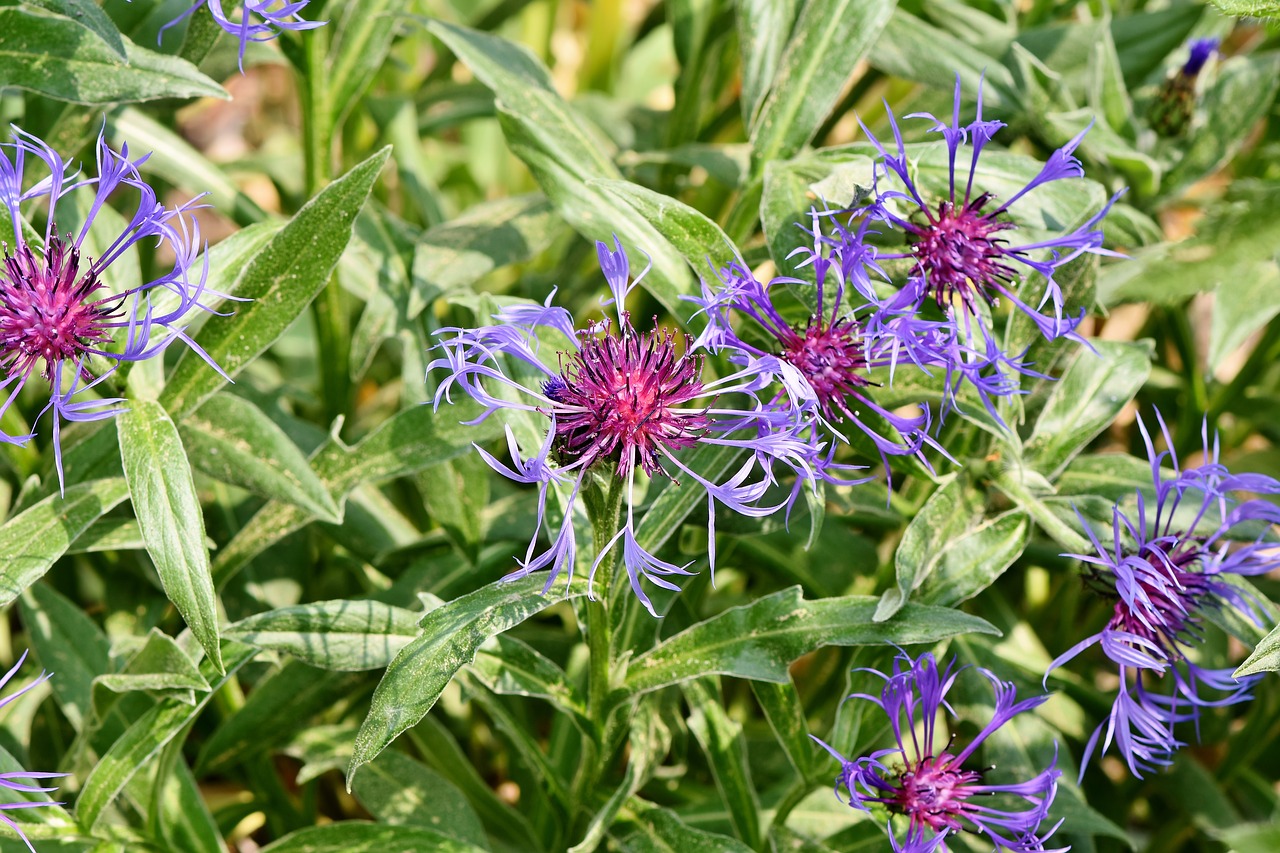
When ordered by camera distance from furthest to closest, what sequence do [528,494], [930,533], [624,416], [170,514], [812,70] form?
[528,494]
[812,70]
[930,533]
[170,514]
[624,416]

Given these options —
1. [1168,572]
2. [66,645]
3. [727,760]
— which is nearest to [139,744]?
[66,645]

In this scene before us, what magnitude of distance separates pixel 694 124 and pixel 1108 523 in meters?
1.06

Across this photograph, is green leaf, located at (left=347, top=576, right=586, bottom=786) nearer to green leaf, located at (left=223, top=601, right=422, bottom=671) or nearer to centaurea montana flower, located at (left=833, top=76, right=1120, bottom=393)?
green leaf, located at (left=223, top=601, right=422, bottom=671)

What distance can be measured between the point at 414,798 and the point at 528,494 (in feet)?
1.44

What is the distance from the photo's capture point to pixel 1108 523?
50.3 inches

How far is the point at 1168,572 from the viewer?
122 centimetres

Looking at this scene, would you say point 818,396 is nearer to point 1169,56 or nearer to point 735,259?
point 735,259

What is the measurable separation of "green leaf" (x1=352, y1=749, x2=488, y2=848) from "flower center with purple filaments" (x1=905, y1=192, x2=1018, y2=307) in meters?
0.84

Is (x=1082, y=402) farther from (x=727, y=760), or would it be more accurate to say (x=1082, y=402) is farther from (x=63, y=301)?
(x=63, y=301)

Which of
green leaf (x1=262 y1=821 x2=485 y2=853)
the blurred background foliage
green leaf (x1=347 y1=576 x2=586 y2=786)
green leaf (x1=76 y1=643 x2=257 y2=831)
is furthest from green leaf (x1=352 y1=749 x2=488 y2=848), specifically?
green leaf (x1=347 y1=576 x2=586 y2=786)

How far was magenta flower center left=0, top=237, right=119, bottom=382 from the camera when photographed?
104 centimetres

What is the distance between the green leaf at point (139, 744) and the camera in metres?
1.18

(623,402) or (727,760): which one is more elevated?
(623,402)

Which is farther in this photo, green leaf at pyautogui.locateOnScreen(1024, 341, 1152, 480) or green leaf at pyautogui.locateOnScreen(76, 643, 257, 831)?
green leaf at pyautogui.locateOnScreen(1024, 341, 1152, 480)
